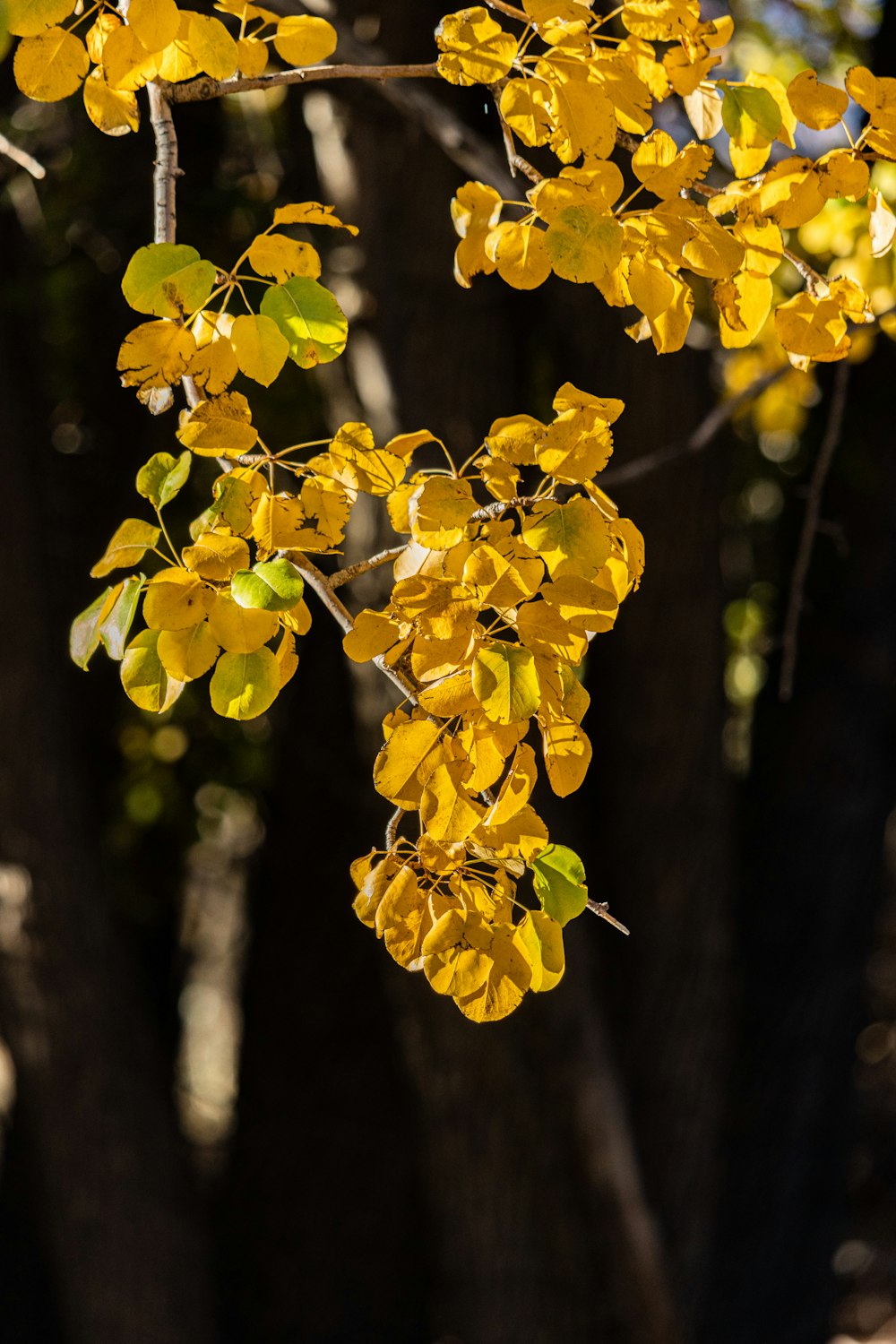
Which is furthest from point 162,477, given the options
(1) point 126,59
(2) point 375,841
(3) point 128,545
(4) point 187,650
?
(2) point 375,841

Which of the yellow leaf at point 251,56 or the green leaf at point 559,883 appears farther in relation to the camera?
the yellow leaf at point 251,56

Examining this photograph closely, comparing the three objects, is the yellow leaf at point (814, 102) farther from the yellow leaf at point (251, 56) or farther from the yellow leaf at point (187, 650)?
the yellow leaf at point (187, 650)

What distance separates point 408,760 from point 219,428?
9.9 inches

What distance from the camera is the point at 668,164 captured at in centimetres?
82

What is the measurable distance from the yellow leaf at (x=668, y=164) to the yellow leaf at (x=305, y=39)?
258 mm

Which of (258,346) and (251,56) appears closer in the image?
(258,346)

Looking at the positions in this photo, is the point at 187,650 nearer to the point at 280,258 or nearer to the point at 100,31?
the point at 280,258

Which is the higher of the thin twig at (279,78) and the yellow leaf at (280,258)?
the thin twig at (279,78)

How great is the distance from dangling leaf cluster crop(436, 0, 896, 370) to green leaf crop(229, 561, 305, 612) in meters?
0.26

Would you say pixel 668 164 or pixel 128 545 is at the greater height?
pixel 668 164

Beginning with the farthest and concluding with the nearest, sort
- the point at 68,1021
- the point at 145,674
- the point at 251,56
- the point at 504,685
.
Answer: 1. the point at 68,1021
2. the point at 251,56
3. the point at 145,674
4. the point at 504,685

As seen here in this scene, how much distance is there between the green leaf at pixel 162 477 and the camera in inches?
33.0

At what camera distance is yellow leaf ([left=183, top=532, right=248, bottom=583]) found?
2.47ft

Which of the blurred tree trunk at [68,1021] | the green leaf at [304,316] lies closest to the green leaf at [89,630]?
the green leaf at [304,316]
